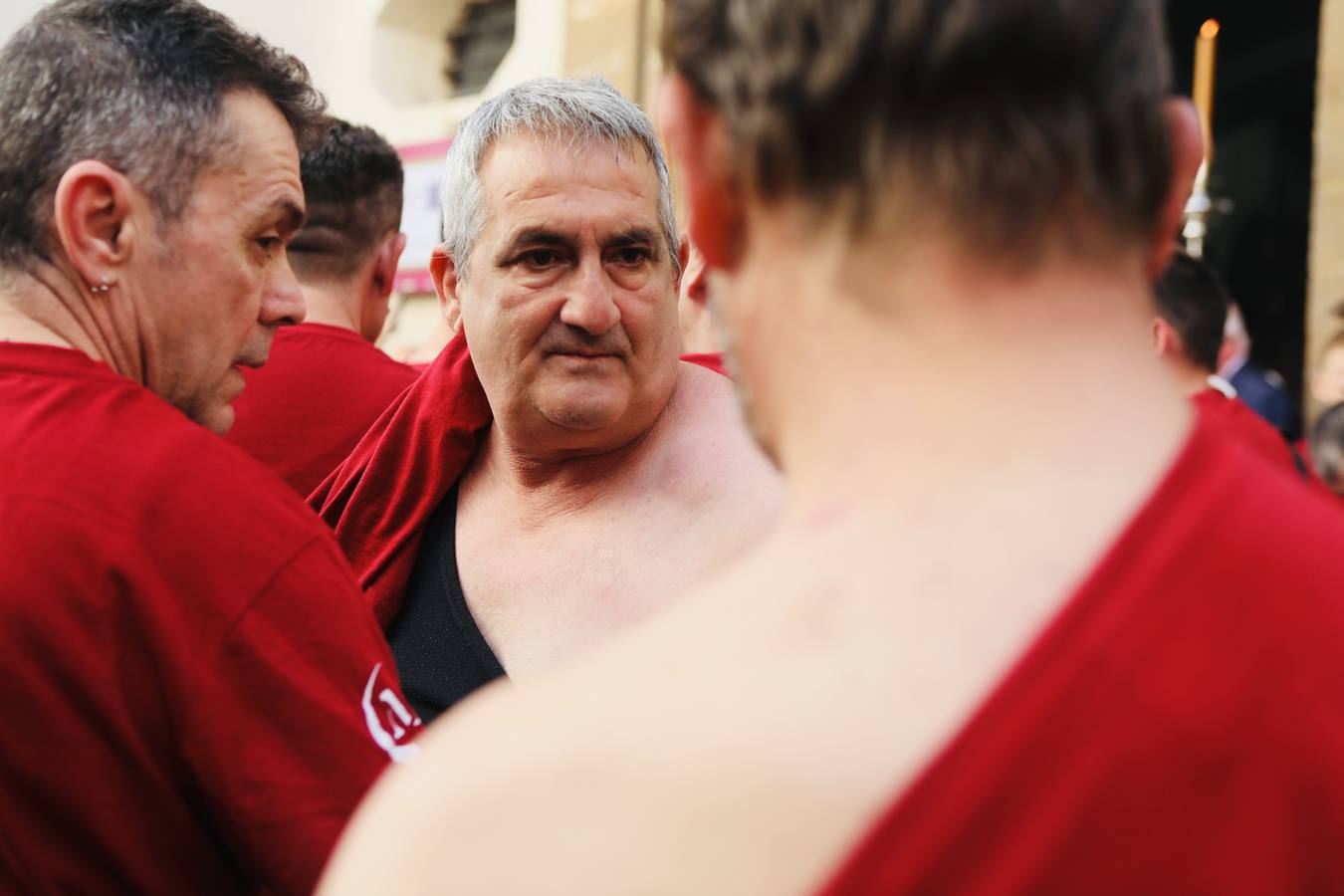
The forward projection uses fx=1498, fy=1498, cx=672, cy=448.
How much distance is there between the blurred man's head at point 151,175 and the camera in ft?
5.00

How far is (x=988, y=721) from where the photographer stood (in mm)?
730

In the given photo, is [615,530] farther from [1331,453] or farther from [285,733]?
[1331,453]

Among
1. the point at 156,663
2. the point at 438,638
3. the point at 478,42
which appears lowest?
the point at 438,638

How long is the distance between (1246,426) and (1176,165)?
2752mm

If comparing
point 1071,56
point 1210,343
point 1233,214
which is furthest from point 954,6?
point 1233,214

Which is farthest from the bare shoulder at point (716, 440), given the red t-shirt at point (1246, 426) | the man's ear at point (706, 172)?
the man's ear at point (706, 172)

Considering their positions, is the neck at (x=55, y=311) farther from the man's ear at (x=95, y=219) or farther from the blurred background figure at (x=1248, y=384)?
the blurred background figure at (x=1248, y=384)

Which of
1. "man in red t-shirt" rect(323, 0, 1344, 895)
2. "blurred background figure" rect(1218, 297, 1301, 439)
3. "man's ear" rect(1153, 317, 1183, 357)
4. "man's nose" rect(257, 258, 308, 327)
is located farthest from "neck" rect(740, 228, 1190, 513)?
"blurred background figure" rect(1218, 297, 1301, 439)

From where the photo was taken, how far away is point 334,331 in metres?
3.16

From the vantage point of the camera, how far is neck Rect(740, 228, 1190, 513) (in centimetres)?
78

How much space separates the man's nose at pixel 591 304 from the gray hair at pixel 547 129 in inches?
5.9

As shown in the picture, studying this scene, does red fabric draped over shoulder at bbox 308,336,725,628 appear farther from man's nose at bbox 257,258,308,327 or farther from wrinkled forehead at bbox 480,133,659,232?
man's nose at bbox 257,258,308,327

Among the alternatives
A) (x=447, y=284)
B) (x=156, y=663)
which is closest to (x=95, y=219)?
(x=156, y=663)

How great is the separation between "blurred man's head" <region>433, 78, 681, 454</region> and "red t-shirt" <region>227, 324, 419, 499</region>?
1.81 ft
